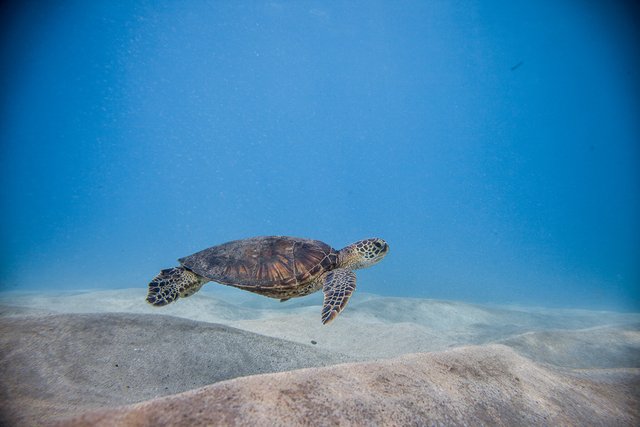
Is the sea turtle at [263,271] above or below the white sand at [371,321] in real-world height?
above

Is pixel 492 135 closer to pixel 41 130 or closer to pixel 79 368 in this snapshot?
pixel 79 368

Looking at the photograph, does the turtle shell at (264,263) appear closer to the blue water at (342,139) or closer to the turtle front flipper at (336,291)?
the turtle front flipper at (336,291)

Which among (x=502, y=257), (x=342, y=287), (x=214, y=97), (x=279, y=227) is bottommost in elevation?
(x=342, y=287)

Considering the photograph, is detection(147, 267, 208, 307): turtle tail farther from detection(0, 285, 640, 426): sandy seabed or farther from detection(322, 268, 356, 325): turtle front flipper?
detection(322, 268, 356, 325): turtle front flipper

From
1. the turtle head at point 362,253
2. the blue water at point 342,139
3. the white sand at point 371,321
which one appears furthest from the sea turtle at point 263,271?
the blue water at point 342,139

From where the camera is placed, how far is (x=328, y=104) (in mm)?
92375

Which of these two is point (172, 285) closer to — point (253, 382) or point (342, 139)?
point (253, 382)

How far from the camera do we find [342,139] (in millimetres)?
102688

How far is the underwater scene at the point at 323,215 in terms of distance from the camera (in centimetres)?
189

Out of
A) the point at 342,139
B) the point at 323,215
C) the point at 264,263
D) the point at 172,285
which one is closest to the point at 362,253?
the point at 264,263

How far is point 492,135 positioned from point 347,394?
103m

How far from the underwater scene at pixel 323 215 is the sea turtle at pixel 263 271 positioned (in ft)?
0.14

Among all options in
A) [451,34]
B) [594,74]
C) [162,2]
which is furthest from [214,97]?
[594,74]

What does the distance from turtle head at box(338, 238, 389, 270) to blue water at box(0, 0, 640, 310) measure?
2176cm
